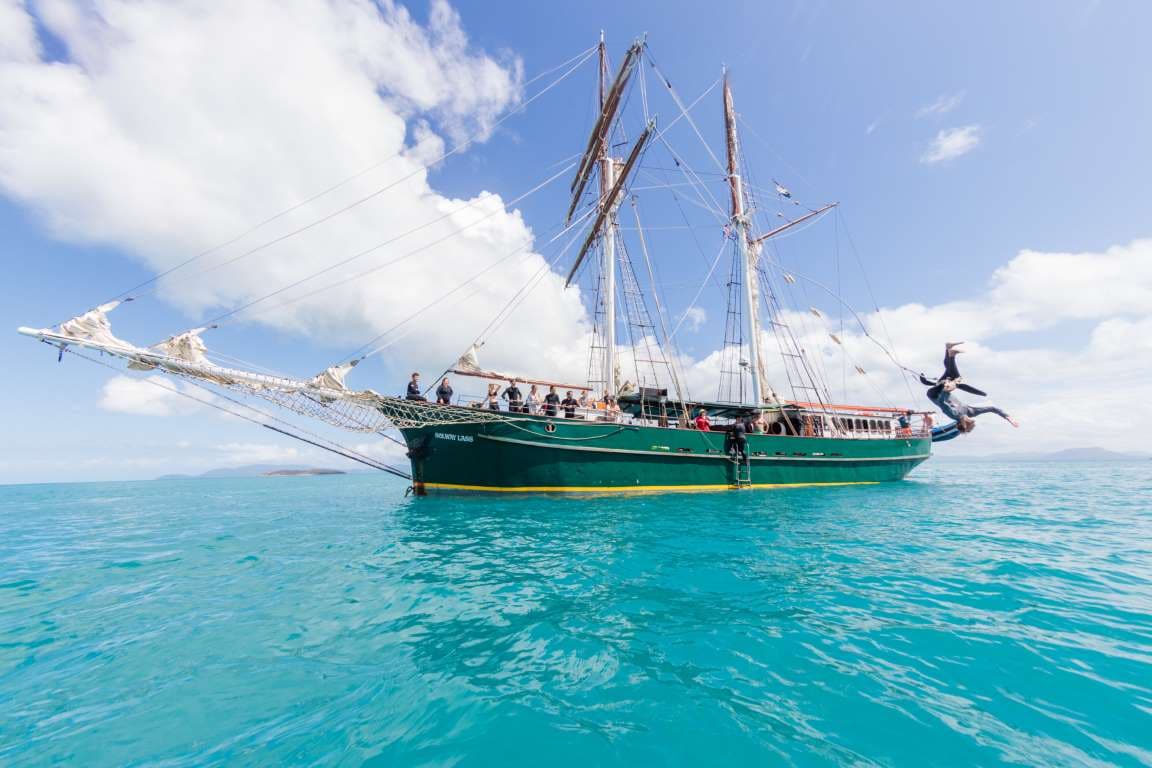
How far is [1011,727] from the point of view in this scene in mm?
3004

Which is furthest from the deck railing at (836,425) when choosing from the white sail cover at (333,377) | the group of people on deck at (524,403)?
the white sail cover at (333,377)

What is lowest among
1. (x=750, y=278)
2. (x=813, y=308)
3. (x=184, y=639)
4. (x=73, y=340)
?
(x=184, y=639)

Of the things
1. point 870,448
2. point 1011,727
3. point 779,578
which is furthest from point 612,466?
point 870,448

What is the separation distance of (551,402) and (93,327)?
13.2m

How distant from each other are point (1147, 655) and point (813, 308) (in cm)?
Answer: 2570

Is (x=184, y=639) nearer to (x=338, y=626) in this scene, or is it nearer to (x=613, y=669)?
(x=338, y=626)

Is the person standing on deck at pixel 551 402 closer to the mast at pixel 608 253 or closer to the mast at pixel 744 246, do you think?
the mast at pixel 608 253

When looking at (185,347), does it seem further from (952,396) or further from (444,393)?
(952,396)

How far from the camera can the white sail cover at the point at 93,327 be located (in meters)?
9.94

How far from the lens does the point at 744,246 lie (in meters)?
27.9

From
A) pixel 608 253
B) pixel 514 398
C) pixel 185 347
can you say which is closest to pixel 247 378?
pixel 185 347

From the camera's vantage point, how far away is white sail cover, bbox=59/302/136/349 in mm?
9938

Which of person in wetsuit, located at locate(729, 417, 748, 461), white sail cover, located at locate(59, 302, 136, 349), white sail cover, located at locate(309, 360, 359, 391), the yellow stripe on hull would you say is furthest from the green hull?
white sail cover, located at locate(59, 302, 136, 349)

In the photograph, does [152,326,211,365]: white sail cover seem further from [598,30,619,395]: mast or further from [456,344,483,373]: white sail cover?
[598,30,619,395]: mast
